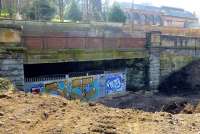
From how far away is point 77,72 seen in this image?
867 inches

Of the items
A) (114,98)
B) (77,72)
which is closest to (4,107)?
(77,72)

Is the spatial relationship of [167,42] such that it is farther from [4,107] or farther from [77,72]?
[4,107]

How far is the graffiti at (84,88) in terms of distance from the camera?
2094cm

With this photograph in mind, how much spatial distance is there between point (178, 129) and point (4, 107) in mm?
5342

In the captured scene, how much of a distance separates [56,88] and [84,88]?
2.33 metres

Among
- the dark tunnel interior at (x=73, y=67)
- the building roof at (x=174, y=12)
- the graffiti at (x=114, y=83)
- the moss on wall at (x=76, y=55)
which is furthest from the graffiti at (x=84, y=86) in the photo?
the building roof at (x=174, y=12)

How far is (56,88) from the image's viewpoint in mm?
19906

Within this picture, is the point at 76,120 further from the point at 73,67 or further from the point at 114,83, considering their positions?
the point at 114,83

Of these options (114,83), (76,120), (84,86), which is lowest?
(114,83)

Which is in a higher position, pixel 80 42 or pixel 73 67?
pixel 80 42

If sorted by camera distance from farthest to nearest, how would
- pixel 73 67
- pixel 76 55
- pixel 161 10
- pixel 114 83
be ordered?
pixel 161 10
pixel 114 83
pixel 73 67
pixel 76 55

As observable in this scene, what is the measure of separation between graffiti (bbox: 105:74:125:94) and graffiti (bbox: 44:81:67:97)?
413 centimetres

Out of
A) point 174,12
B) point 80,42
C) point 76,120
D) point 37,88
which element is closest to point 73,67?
point 80,42

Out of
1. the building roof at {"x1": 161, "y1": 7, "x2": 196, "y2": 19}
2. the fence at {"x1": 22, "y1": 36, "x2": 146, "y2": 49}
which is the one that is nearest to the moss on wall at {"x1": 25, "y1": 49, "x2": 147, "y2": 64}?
the fence at {"x1": 22, "y1": 36, "x2": 146, "y2": 49}
